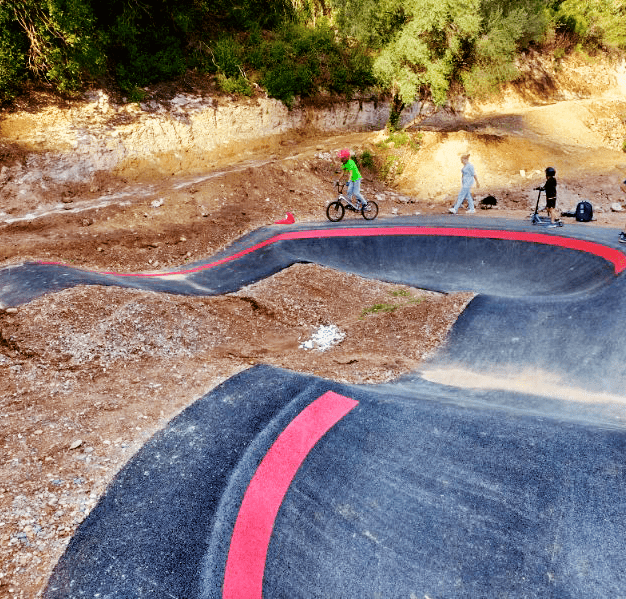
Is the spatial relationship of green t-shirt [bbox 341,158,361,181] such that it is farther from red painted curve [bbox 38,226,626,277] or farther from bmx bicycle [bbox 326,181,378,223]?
red painted curve [bbox 38,226,626,277]

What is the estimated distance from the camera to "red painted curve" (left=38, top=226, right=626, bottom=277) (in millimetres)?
12423

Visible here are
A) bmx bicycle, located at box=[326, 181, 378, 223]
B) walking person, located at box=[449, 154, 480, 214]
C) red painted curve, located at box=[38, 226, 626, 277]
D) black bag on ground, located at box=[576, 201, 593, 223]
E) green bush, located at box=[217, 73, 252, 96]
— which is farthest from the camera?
green bush, located at box=[217, 73, 252, 96]

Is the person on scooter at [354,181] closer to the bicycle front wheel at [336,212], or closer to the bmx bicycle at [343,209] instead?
the bmx bicycle at [343,209]

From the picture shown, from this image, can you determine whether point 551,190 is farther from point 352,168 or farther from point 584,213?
point 352,168

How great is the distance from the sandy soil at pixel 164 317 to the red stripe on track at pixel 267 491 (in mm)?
1710

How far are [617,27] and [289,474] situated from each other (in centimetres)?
5070

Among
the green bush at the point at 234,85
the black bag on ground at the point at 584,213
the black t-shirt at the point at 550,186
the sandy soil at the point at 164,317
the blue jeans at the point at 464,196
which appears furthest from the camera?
the green bush at the point at 234,85

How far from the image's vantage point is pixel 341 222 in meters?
18.1

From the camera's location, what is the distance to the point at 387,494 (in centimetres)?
499

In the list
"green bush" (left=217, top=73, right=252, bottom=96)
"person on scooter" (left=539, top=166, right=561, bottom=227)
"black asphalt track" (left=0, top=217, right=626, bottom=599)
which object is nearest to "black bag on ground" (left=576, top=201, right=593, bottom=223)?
"person on scooter" (left=539, top=166, right=561, bottom=227)

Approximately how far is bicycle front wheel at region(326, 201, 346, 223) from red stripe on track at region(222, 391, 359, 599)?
12.6 meters

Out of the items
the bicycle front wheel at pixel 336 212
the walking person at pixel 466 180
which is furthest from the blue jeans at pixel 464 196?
the bicycle front wheel at pixel 336 212

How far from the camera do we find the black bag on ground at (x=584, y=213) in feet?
54.9

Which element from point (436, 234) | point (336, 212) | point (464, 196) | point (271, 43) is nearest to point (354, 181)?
point (336, 212)
